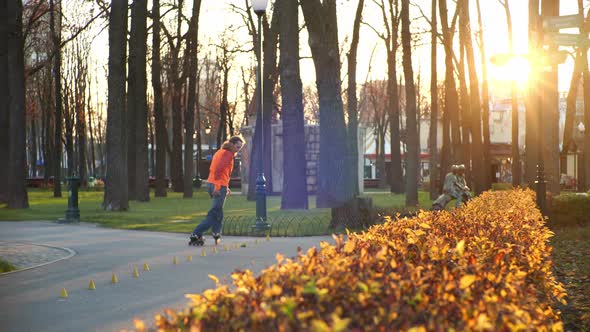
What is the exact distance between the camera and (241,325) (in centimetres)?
314

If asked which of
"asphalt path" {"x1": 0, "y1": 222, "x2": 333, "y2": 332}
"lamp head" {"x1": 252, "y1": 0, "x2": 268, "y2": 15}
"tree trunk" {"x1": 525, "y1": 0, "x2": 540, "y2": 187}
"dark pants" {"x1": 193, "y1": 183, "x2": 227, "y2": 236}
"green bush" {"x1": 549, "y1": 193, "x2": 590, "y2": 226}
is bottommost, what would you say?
"asphalt path" {"x1": 0, "y1": 222, "x2": 333, "y2": 332}

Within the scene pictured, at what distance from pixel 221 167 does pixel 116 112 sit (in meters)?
13.9

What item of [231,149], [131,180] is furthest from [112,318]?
[131,180]

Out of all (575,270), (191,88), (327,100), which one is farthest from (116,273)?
(191,88)

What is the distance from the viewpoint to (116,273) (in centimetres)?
1113

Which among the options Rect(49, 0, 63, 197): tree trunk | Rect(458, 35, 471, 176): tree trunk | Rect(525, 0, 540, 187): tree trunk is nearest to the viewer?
Rect(525, 0, 540, 187): tree trunk

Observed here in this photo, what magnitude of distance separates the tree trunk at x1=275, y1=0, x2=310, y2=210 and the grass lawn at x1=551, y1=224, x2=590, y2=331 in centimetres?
929

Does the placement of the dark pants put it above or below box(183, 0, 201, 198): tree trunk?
below

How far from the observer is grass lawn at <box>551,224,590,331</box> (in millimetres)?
8344

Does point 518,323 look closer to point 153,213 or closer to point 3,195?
point 153,213

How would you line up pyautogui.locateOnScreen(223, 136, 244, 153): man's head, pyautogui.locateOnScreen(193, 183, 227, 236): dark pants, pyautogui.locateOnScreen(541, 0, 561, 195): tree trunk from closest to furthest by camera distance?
pyautogui.locateOnScreen(223, 136, 244, 153): man's head
pyautogui.locateOnScreen(193, 183, 227, 236): dark pants
pyautogui.locateOnScreen(541, 0, 561, 195): tree trunk

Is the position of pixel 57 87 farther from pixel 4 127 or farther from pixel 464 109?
pixel 464 109

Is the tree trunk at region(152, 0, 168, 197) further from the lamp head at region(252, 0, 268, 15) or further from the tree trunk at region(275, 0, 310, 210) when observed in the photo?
the lamp head at region(252, 0, 268, 15)

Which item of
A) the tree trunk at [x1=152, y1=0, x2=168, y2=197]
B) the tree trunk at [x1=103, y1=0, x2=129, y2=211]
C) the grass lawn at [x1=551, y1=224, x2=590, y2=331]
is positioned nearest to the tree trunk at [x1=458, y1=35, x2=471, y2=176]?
the tree trunk at [x1=152, y1=0, x2=168, y2=197]
